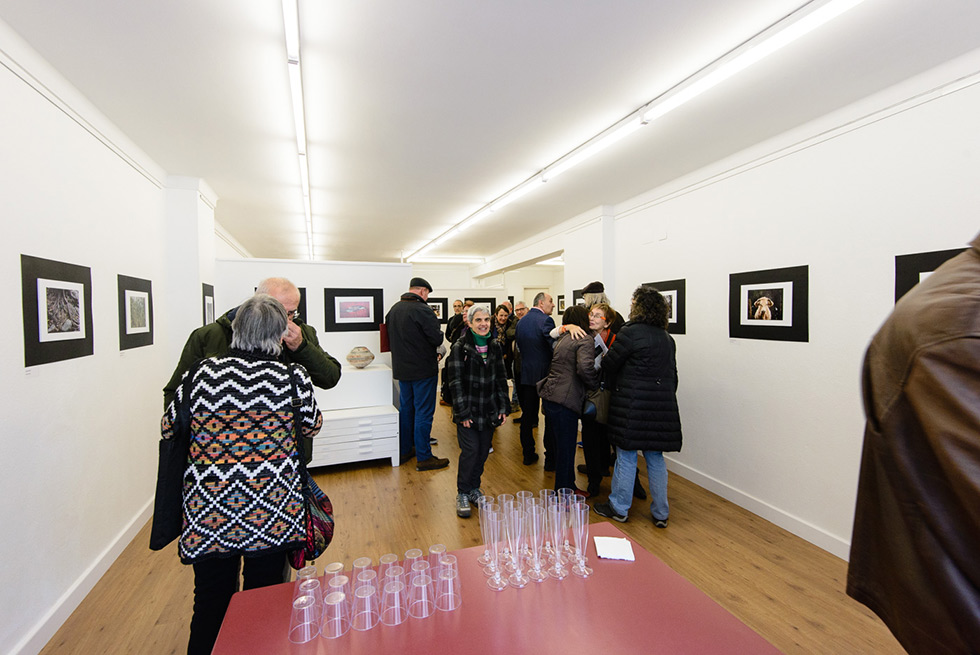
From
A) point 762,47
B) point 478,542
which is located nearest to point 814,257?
point 762,47

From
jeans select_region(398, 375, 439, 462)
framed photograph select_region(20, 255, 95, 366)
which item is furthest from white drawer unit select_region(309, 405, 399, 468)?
framed photograph select_region(20, 255, 95, 366)

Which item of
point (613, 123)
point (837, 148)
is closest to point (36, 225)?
point (613, 123)

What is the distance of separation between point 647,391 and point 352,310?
135 inches

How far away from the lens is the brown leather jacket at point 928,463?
0.63 metres

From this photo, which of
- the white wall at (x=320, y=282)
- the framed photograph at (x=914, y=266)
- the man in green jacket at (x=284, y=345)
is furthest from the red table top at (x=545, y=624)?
the white wall at (x=320, y=282)

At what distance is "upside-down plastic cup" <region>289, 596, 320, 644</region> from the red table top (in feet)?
0.06

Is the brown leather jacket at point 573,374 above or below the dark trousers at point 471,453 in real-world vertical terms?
above

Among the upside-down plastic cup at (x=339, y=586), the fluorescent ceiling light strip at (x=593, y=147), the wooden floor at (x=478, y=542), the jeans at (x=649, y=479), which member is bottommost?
the wooden floor at (x=478, y=542)

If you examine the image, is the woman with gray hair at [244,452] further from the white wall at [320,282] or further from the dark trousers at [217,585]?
the white wall at [320,282]

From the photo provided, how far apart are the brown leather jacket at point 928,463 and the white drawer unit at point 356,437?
13.1ft

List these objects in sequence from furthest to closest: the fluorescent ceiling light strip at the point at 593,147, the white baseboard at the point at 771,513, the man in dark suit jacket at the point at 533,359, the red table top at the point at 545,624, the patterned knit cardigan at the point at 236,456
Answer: the man in dark suit jacket at the point at 533,359
the fluorescent ceiling light strip at the point at 593,147
the white baseboard at the point at 771,513
the patterned knit cardigan at the point at 236,456
the red table top at the point at 545,624

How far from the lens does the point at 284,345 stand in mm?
2076

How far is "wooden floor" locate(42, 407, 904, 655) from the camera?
211cm

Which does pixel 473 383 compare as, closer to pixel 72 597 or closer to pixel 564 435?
pixel 564 435
